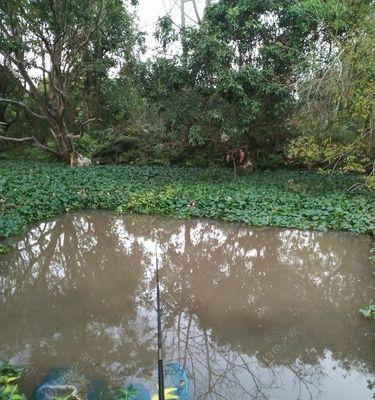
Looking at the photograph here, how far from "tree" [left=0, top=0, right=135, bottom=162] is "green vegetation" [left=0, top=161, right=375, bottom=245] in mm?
2843

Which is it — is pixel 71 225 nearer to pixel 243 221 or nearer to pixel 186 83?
pixel 243 221

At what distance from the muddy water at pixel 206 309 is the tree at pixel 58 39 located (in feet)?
21.1

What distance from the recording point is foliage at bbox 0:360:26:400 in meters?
2.69

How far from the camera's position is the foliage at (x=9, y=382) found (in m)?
2.69

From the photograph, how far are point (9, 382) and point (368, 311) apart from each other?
3.59 m

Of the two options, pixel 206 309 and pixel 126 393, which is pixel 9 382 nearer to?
pixel 126 393

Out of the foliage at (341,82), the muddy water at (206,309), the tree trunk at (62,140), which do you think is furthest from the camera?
the tree trunk at (62,140)

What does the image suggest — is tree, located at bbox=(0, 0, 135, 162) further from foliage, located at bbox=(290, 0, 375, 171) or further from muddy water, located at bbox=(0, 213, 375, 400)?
muddy water, located at bbox=(0, 213, 375, 400)

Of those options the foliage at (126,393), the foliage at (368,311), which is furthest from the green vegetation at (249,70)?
the foliage at (126,393)

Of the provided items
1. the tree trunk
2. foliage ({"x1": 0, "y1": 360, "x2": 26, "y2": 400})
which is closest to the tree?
the tree trunk

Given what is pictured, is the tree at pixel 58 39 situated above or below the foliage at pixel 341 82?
above

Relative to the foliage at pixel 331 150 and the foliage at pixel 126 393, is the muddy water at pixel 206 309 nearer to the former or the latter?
the foliage at pixel 126 393

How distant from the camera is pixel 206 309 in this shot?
444cm

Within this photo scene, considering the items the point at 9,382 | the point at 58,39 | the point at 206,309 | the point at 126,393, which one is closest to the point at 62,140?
the point at 58,39
